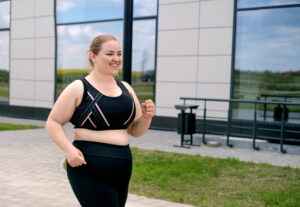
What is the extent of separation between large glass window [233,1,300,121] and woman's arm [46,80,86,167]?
375 inches

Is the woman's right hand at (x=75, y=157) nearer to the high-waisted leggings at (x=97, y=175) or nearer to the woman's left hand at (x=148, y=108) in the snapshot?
the high-waisted leggings at (x=97, y=175)

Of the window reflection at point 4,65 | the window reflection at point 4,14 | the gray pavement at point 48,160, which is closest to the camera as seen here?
the gray pavement at point 48,160

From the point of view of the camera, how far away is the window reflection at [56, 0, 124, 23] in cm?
1448

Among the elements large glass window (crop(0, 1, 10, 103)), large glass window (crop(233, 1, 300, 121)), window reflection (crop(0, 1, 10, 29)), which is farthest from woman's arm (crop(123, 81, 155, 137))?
window reflection (crop(0, 1, 10, 29))

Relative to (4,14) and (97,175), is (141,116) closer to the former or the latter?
(97,175)

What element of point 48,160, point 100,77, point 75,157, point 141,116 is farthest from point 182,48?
point 75,157

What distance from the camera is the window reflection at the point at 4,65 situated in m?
18.0

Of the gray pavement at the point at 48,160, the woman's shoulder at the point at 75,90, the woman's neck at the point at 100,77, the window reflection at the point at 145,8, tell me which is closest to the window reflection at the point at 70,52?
the window reflection at the point at 145,8

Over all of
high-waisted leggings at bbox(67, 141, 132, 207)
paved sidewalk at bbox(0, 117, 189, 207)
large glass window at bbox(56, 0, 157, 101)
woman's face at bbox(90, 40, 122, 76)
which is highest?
large glass window at bbox(56, 0, 157, 101)

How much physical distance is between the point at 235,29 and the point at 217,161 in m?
5.36

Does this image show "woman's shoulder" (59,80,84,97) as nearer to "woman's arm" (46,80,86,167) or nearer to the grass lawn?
"woman's arm" (46,80,86,167)

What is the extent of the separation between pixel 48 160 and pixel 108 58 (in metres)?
5.91

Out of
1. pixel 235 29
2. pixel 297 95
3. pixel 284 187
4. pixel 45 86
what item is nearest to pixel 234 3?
pixel 235 29

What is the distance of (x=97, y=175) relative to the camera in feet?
8.21
